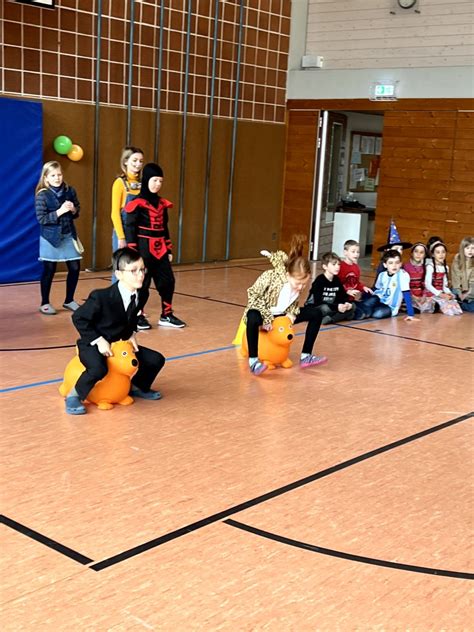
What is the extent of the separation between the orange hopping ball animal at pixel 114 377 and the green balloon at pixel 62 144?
16.0 feet

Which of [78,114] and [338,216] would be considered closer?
[78,114]

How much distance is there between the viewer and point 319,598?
7.77 feet

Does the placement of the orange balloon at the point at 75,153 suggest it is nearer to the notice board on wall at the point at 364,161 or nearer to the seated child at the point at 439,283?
the seated child at the point at 439,283

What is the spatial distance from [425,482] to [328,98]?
27.7 feet

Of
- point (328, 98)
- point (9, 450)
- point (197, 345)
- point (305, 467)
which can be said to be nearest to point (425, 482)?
point (305, 467)

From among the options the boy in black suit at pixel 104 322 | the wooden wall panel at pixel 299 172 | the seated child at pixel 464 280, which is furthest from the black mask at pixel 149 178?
the wooden wall panel at pixel 299 172

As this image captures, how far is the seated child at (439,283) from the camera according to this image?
24.9ft

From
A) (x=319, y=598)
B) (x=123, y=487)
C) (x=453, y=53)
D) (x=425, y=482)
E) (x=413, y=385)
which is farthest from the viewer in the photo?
(x=453, y=53)

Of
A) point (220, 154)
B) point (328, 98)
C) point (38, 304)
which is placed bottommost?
point (38, 304)

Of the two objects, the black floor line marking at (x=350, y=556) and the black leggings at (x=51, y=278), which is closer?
the black floor line marking at (x=350, y=556)

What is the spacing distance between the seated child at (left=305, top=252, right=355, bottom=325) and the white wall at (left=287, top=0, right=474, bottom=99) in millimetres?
4283

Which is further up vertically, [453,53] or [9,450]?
[453,53]

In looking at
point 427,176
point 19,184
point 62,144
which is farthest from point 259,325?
Result: point 427,176

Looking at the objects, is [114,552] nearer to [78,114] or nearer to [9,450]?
[9,450]
